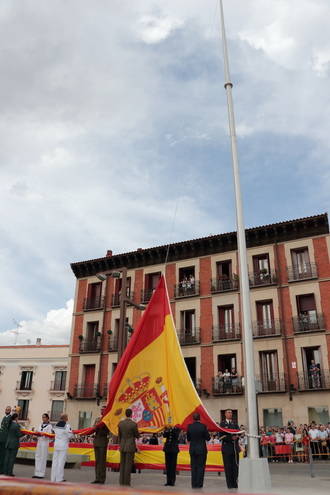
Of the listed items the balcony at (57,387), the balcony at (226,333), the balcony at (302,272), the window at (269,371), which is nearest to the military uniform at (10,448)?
the window at (269,371)

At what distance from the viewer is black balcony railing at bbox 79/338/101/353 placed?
33.6 meters

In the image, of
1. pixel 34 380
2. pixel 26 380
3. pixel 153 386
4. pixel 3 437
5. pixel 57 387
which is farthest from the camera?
pixel 26 380

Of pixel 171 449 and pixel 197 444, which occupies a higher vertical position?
pixel 197 444

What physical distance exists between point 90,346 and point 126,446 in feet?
81.5

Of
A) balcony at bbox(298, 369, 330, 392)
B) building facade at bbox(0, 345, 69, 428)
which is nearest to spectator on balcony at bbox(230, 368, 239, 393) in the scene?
balcony at bbox(298, 369, 330, 392)

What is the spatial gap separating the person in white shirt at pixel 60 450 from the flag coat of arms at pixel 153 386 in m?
1.61

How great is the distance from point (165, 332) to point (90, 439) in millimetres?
14804

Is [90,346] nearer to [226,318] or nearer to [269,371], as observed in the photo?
[226,318]

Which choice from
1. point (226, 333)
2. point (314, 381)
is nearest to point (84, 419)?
point (226, 333)

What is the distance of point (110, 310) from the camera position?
34500mm

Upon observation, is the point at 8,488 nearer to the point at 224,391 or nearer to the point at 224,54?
the point at 224,54

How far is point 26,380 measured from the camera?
4347 cm

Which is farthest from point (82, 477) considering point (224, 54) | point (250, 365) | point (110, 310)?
point (110, 310)

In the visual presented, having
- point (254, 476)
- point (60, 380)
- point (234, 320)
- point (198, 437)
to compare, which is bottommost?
point (254, 476)
